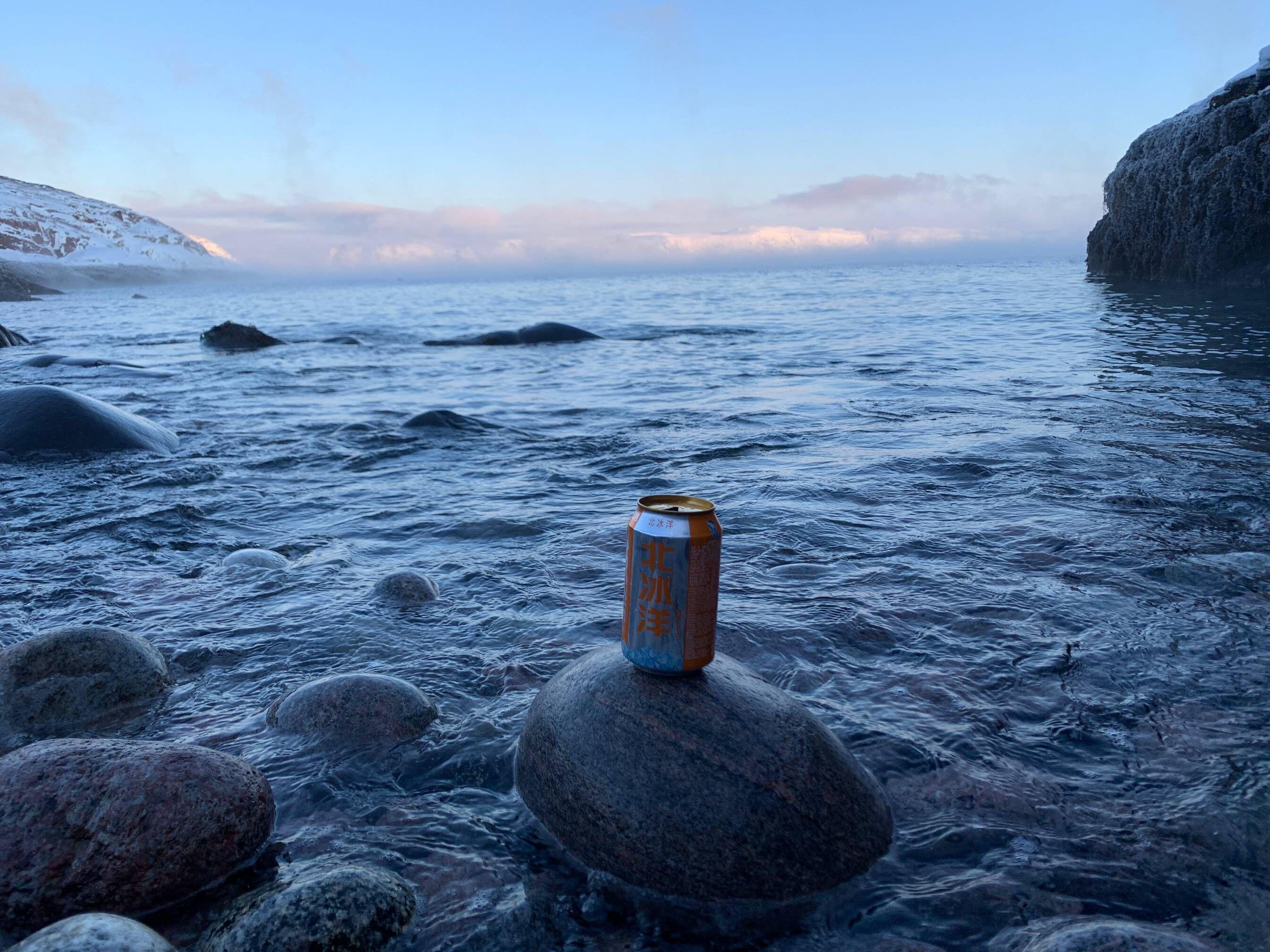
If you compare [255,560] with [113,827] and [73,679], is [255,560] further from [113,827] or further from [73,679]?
[113,827]

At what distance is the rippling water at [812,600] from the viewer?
317 centimetres

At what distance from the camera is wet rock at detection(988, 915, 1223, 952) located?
258 centimetres

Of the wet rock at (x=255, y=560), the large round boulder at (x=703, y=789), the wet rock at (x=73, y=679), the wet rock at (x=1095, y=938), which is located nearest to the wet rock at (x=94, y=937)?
the large round boulder at (x=703, y=789)

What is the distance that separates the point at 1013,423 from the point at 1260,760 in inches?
316

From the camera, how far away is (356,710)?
13.5 feet

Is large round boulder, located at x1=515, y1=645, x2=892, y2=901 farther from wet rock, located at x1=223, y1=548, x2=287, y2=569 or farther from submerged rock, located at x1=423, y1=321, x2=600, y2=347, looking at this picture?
submerged rock, located at x1=423, y1=321, x2=600, y2=347

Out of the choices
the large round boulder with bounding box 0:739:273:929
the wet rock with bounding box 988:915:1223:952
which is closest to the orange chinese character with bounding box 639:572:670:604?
the wet rock with bounding box 988:915:1223:952

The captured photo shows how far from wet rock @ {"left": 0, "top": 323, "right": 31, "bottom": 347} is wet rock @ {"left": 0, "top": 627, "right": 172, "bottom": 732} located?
82.4 feet

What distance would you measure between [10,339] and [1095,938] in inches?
1192

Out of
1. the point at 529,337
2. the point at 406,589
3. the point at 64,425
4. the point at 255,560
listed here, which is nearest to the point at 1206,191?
the point at 529,337

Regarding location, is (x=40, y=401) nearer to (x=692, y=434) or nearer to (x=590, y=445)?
(x=590, y=445)

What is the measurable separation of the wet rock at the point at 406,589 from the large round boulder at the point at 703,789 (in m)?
2.56

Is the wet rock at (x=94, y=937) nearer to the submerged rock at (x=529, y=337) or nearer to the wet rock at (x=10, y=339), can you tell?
the submerged rock at (x=529, y=337)

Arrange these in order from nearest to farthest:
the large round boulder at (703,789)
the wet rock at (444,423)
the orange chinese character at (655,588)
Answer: the large round boulder at (703,789) < the orange chinese character at (655,588) < the wet rock at (444,423)
